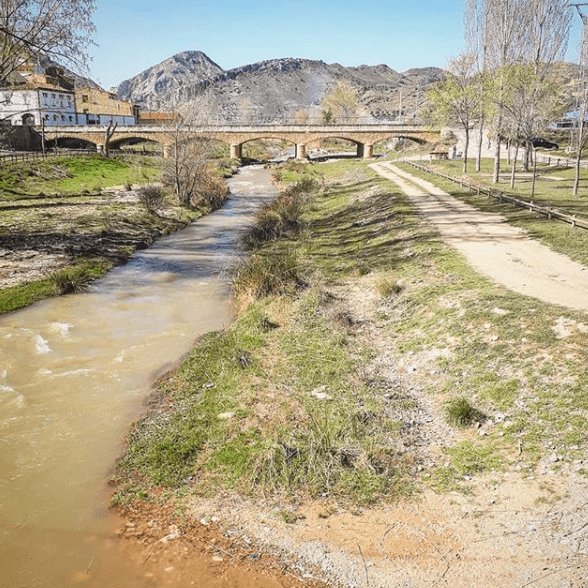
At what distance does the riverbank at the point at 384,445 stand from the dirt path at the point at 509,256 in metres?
1.05

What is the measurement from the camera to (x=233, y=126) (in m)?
77.9

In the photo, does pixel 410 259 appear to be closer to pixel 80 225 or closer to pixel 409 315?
pixel 409 315

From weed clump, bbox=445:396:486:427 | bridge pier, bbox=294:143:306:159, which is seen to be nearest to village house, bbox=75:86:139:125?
bridge pier, bbox=294:143:306:159

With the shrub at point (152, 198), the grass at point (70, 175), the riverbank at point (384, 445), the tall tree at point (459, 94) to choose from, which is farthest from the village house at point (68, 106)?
the riverbank at point (384, 445)

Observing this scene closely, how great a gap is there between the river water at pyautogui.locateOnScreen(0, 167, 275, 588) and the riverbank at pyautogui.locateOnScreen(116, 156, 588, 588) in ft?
2.09

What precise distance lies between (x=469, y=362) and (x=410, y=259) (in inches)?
327

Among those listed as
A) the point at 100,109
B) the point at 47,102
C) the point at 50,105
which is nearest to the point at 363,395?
the point at 50,105

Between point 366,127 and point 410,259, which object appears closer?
point 410,259

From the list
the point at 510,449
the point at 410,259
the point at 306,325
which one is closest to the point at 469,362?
the point at 510,449

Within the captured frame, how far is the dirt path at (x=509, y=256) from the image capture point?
45.3 feet

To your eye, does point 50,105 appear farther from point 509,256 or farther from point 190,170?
point 509,256

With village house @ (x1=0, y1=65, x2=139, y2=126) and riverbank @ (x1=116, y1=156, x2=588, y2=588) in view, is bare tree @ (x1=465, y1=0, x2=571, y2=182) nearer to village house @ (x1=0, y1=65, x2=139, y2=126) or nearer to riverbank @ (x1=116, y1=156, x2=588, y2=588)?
riverbank @ (x1=116, y1=156, x2=588, y2=588)

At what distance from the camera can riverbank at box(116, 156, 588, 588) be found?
276 inches

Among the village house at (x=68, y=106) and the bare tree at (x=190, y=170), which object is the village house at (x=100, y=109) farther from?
the bare tree at (x=190, y=170)
